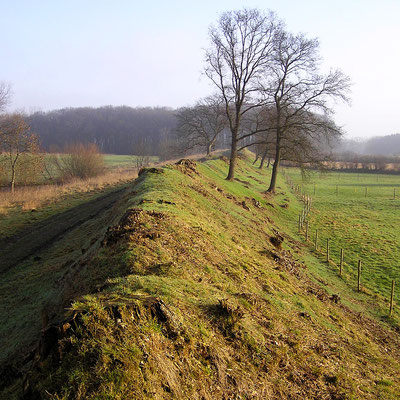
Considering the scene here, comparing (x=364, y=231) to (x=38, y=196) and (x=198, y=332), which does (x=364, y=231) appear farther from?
(x=38, y=196)

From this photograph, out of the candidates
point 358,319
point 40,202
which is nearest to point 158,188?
point 358,319

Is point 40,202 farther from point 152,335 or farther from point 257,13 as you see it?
point 152,335

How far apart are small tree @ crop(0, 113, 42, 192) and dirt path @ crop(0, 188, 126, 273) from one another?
14.9 metres

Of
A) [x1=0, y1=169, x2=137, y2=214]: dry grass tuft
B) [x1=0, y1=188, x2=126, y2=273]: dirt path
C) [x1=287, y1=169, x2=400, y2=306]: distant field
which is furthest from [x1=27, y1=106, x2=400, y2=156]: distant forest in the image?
[x1=0, y1=188, x2=126, y2=273]: dirt path

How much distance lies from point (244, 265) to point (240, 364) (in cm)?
481

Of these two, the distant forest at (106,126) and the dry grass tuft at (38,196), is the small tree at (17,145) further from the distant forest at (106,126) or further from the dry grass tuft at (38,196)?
the distant forest at (106,126)

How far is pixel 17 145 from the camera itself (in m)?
34.9

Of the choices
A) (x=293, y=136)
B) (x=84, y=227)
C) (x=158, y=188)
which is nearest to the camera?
(x=158, y=188)

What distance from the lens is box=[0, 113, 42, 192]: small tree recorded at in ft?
113

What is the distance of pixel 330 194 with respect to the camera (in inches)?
1708

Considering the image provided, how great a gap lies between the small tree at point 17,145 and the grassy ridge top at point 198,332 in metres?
29.0

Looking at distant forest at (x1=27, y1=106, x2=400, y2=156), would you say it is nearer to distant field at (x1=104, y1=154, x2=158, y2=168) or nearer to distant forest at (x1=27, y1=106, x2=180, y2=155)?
distant forest at (x1=27, y1=106, x2=180, y2=155)

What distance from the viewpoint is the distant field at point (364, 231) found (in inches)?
634

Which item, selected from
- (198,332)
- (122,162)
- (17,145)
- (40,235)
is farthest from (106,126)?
(198,332)
